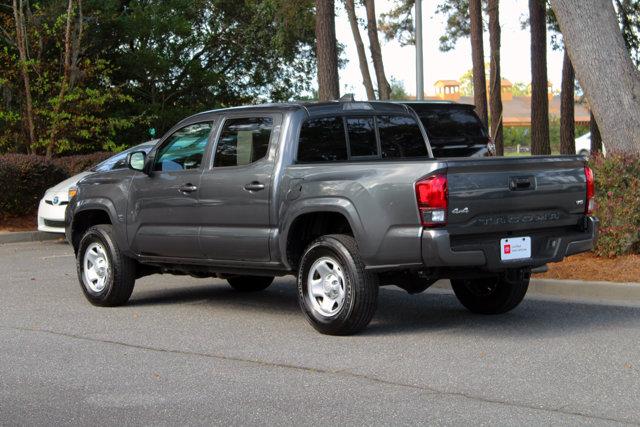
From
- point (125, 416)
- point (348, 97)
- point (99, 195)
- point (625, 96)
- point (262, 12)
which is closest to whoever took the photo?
point (125, 416)

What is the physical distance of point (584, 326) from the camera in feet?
28.9

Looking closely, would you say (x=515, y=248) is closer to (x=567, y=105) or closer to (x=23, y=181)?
(x=23, y=181)

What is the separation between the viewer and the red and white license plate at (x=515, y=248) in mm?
8133

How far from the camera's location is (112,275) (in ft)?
33.8

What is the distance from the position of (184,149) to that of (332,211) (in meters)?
2.28

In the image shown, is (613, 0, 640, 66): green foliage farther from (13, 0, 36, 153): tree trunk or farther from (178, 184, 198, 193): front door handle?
(178, 184, 198, 193): front door handle

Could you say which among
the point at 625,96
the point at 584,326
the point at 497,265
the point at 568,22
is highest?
the point at 568,22

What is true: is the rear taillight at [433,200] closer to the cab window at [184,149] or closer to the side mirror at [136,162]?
the cab window at [184,149]

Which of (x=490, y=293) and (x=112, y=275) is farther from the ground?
(x=112, y=275)

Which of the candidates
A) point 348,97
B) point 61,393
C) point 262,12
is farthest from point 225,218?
point 262,12

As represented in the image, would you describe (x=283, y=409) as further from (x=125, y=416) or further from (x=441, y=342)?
(x=441, y=342)

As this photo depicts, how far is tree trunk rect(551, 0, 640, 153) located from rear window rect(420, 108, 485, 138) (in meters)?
3.11

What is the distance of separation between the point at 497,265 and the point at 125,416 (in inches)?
131

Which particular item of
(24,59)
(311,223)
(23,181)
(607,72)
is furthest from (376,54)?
(311,223)
